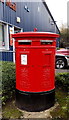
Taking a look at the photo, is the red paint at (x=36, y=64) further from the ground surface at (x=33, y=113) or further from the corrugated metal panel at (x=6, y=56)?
the corrugated metal panel at (x=6, y=56)

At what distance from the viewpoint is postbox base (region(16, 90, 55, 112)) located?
9.94ft

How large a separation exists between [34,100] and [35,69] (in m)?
0.66

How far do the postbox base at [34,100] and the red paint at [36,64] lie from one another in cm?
10

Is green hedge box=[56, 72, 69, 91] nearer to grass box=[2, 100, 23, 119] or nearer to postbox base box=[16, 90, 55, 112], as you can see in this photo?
postbox base box=[16, 90, 55, 112]

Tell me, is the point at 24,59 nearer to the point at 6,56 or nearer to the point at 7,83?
the point at 7,83

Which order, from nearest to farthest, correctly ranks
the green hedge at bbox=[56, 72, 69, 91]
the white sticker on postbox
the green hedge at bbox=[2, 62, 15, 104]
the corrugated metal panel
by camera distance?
the white sticker on postbox < the green hedge at bbox=[2, 62, 15, 104] < the green hedge at bbox=[56, 72, 69, 91] < the corrugated metal panel

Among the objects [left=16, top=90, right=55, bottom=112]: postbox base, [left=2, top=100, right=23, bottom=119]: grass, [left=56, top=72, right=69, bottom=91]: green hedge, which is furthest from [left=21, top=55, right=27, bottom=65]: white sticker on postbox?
[left=56, top=72, right=69, bottom=91]: green hedge

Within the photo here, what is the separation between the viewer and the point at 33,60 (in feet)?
9.59

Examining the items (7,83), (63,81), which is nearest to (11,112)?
(7,83)

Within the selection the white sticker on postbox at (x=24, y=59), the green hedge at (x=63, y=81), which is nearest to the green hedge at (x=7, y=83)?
the white sticker on postbox at (x=24, y=59)

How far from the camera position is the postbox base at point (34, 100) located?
119 inches

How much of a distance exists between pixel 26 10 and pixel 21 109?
8645 mm

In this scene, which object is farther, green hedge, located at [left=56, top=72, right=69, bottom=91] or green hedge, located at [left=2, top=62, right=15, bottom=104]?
green hedge, located at [left=56, top=72, right=69, bottom=91]

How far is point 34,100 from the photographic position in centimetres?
304
